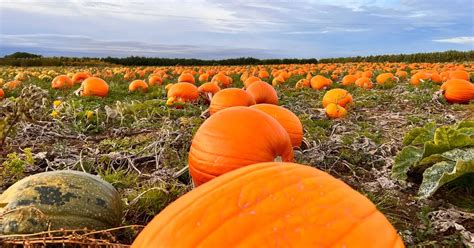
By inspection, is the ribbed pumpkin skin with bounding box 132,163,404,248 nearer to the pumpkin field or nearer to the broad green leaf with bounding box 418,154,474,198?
the pumpkin field

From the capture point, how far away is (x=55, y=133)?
18.3 ft

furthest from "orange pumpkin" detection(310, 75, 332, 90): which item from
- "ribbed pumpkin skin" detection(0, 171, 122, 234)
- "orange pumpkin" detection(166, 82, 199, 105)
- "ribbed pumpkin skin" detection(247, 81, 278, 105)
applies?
"ribbed pumpkin skin" detection(0, 171, 122, 234)

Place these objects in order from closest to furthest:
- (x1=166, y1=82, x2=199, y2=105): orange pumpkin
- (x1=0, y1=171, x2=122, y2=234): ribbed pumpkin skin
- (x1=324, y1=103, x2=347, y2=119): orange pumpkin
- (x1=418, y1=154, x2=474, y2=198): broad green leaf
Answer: (x1=0, y1=171, x2=122, y2=234): ribbed pumpkin skin
(x1=418, y1=154, x2=474, y2=198): broad green leaf
(x1=324, y1=103, x2=347, y2=119): orange pumpkin
(x1=166, y1=82, x2=199, y2=105): orange pumpkin

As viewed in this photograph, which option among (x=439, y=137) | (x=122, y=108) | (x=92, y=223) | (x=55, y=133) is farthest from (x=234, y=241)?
(x=122, y=108)

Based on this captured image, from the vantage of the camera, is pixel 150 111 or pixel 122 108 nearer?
pixel 122 108

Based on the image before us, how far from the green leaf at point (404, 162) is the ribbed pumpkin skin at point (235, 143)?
3.27 feet

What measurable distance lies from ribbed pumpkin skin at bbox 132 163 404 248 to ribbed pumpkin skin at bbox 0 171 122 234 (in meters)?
1.03

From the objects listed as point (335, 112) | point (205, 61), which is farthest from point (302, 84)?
point (205, 61)

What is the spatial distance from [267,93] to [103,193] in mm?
4560

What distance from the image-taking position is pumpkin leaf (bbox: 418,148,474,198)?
3148 millimetres

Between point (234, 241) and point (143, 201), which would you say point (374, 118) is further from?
point (234, 241)

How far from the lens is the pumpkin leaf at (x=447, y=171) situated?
10.3 ft

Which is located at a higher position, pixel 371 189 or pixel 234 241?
pixel 234 241

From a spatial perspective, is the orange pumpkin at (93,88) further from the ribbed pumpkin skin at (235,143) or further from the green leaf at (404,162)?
the green leaf at (404,162)
